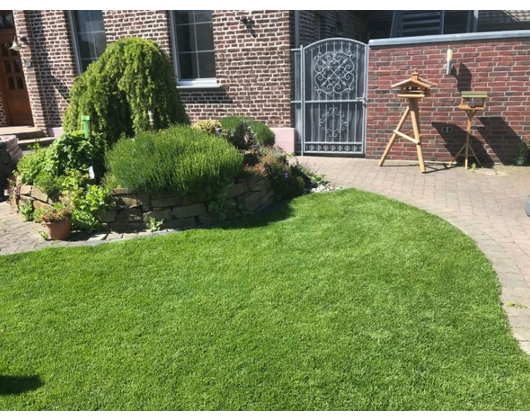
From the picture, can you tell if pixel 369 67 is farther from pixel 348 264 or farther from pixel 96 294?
pixel 96 294

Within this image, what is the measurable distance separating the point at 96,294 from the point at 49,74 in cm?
906

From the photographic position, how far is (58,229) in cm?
495

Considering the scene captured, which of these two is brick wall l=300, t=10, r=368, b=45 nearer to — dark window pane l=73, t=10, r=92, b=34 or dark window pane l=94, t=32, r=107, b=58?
dark window pane l=94, t=32, r=107, b=58

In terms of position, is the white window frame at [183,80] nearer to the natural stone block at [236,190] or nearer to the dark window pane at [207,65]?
the dark window pane at [207,65]

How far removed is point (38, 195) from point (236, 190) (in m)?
2.53

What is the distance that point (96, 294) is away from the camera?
12.1ft

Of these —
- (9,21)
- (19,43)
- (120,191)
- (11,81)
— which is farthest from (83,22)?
(120,191)

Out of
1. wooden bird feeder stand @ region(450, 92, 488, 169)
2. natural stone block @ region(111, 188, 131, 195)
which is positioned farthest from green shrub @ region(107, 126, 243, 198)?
wooden bird feeder stand @ region(450, 92, 488, 169)

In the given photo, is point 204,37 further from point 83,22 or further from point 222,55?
point 83,22

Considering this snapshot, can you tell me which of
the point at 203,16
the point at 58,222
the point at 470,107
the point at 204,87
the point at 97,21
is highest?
the point at 97,21

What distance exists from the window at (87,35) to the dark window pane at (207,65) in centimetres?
248

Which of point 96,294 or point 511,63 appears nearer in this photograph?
point 96,294
